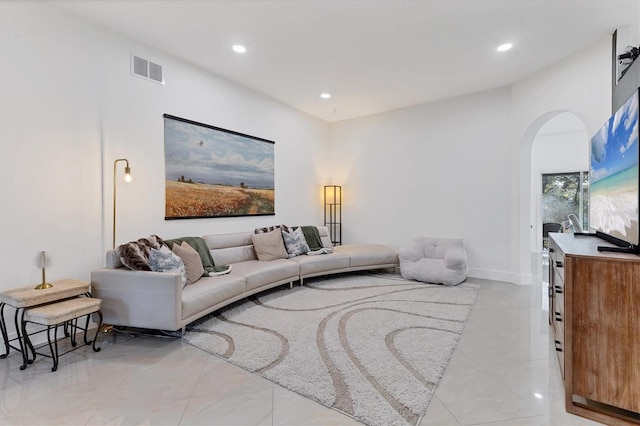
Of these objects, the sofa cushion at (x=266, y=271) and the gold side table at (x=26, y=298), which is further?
the sofa cushion at (x=266, y=271)

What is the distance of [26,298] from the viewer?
7.29 feet

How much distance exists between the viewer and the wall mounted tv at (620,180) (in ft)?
5.60

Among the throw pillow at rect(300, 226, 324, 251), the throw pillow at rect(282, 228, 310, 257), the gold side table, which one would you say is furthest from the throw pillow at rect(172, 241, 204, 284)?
the throw pillow at rect(300, 226, 324, 251)

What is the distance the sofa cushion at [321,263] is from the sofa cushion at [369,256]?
160 mm

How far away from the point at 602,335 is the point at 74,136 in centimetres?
433

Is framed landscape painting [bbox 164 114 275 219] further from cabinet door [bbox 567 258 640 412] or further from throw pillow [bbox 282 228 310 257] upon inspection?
cabinet door [bbox 567 258 640 412]

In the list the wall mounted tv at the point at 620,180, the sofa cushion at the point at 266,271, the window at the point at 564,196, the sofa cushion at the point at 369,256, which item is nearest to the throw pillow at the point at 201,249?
the sofa cushion at the point at 266,271

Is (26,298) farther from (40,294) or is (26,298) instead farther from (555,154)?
(555,154)

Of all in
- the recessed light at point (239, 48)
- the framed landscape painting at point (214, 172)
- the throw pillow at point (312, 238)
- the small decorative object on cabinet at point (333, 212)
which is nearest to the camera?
the recessed light at point (239, 48)

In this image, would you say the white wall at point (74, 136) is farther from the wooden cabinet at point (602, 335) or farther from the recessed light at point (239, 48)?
the wooden cabinet at point (602, 335)

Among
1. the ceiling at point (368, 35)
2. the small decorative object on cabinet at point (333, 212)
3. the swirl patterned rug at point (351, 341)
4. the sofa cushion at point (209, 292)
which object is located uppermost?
the ceiling at point (368, 35)

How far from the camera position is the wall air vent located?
3365 mm

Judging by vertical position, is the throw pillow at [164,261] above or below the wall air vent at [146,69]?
below

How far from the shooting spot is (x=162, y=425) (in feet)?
5.50
